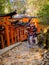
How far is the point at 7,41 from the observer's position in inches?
497

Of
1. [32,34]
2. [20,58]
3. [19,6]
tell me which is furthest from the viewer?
[19,6]

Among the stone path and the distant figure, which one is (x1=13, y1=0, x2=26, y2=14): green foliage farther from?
the stone path

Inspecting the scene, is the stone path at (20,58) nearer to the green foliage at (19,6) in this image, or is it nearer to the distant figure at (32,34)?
the distant figure at (32,34)

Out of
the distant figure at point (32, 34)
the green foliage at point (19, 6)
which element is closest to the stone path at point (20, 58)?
the distant figure at point (32, 34)

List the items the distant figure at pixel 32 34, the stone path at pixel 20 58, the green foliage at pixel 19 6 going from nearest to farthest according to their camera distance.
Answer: the stone path at pixel 20 58
the distant figure at pixel 32 34
the green foliage at pixel 19 6

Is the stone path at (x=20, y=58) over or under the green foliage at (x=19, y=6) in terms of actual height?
under

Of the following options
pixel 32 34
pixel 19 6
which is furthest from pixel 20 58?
pixel 19 6

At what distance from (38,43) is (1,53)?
350cm

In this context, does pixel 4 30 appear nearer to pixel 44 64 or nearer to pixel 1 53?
pixel 1 53

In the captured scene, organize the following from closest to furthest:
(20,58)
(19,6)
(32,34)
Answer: (20,58) → (32,34) → (19,6)

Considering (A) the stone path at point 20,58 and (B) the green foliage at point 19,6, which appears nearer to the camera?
(A) the stone path at point 20,58

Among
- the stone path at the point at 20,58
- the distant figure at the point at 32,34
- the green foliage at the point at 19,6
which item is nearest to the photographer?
the stone path at the point at 20,58

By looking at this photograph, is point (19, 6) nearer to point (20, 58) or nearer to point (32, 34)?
point (32, 34)

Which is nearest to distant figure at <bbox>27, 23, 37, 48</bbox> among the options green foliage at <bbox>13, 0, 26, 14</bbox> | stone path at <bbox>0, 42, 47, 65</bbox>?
stone path at <bbox>0, 42, 47, 65</bbox>
